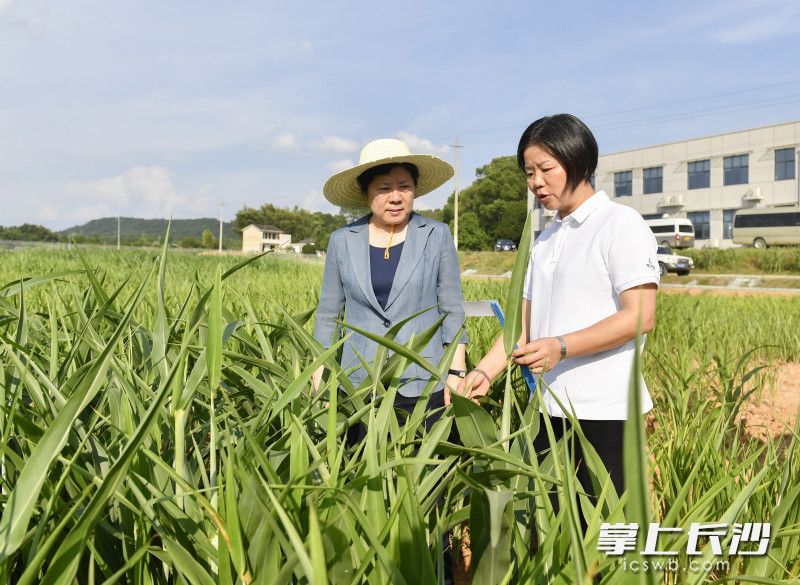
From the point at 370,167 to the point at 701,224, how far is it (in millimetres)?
30487

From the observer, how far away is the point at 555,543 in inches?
31.0

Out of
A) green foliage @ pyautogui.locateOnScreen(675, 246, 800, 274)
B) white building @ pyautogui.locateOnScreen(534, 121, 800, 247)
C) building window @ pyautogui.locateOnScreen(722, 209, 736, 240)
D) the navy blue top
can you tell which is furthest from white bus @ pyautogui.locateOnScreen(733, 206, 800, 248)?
the navy blue top

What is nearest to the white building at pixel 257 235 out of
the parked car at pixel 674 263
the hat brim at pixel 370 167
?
the parked car at pixel 674 263

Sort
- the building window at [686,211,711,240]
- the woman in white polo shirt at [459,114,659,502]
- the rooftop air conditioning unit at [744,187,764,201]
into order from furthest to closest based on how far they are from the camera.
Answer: the building window at [686,211,711,240] < the rooftop air conditioning unit at [744,187,764,201] < the woman in white polo shirt at [459,114,659,502]

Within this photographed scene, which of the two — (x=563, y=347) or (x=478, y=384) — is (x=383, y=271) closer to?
(x=478, y=384)

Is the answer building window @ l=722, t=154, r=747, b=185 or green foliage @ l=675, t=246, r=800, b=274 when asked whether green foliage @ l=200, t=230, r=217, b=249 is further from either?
green foliage @ l=675, t=246, r=800, b=274

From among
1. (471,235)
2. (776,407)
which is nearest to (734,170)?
(471,235)

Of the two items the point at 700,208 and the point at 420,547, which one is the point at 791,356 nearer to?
the point at 420,547

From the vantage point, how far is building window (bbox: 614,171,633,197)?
105 ft

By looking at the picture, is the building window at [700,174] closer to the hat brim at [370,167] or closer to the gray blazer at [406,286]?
the hat brim at [370,167]

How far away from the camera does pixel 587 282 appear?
142 cm

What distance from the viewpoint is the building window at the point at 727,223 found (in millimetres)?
27906

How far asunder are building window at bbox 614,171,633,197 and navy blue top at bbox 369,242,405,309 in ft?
107

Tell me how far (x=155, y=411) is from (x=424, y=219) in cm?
141
